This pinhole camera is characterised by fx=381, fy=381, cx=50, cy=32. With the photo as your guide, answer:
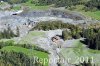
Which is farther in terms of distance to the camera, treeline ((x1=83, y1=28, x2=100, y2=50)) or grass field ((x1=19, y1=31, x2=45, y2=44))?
grass field ((x1=19, y1=31, x2=45, y2=44))

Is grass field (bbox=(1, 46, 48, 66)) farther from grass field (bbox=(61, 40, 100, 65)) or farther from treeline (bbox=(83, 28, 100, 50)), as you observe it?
treeline (bbox=(83, 28, 100, 50))

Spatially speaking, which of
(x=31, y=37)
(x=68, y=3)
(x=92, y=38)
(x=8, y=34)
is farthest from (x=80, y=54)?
(x=68, y=3)

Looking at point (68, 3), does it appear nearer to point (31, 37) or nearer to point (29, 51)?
point (31, 37)

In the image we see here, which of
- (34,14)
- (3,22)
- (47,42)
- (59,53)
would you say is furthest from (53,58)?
(34,14)

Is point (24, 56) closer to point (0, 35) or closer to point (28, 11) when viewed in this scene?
point (0, 35)

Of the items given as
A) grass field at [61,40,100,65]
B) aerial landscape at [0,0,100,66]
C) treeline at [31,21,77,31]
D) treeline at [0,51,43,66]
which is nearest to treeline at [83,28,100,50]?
aerial landscape at [0,0,100,66]

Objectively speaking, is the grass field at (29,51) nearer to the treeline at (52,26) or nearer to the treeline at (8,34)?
the treeline at (8,34)

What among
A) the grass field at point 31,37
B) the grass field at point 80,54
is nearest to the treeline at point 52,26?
the grass field at point 31,37
